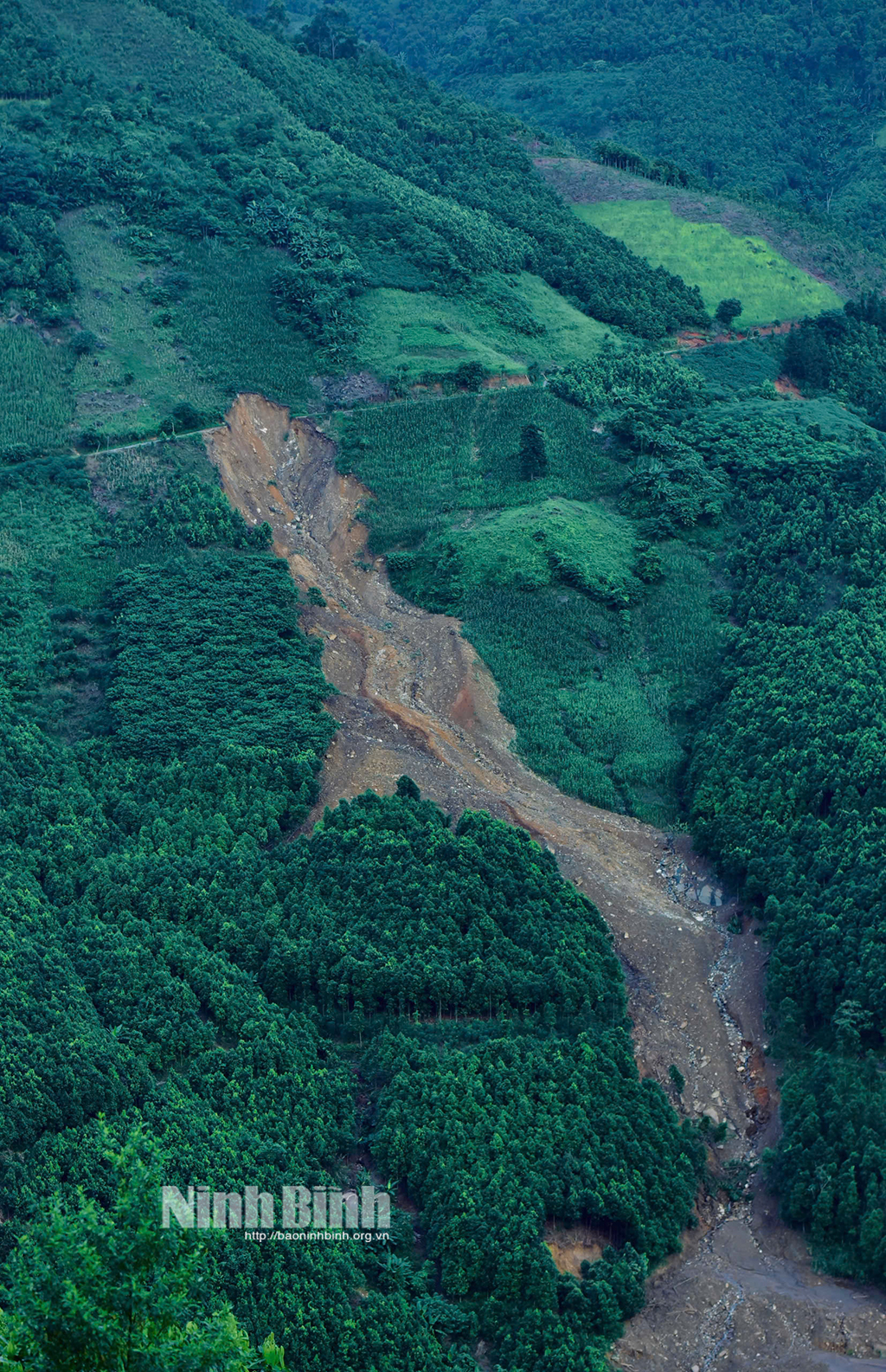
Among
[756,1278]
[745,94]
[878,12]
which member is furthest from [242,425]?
[878,12]

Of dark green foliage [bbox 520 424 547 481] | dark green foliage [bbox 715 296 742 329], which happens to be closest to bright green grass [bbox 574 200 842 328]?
dark green foliage [bbox 715 296 742 329]

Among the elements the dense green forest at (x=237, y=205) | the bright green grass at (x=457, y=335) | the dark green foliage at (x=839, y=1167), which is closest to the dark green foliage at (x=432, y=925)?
the dark green foliage at (x=839, y=1167)

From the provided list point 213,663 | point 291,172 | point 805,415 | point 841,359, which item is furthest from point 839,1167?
point 291,172

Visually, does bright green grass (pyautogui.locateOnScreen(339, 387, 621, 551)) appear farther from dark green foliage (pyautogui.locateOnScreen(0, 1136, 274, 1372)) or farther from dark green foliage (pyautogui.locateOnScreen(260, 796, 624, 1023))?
dark green foliage (pyautogui.locateOnScreen(0, 1136, 274, 1372))

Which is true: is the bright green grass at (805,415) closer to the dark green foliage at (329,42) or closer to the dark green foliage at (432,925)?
the dark green foliage at (432,925)

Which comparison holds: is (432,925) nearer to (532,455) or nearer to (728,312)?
(532,455)

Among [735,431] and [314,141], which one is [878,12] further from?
[735,431]
